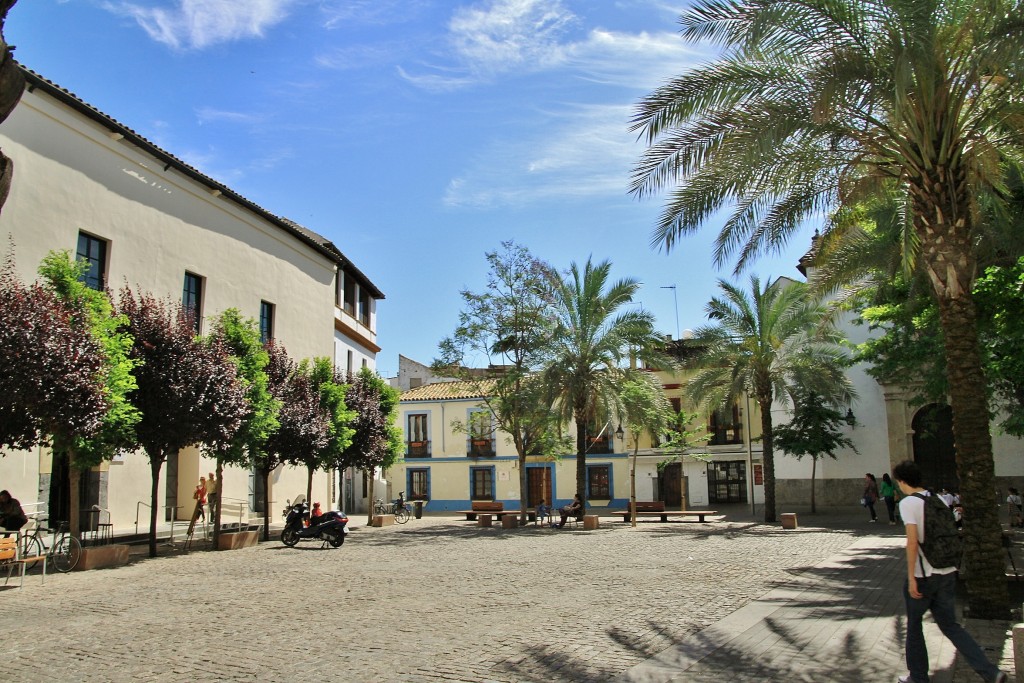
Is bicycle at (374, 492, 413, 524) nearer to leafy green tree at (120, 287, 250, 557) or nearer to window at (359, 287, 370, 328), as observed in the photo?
window at (359, 287, 370, 328)

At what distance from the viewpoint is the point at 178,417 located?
1683cm

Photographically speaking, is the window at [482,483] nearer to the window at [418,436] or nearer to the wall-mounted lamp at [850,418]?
the window at [418,436]

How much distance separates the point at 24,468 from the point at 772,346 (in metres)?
22.2

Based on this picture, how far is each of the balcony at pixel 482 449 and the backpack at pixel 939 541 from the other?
40.0m

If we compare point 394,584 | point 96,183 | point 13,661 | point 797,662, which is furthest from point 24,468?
point 797,662

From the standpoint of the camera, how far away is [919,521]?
19.0 feet

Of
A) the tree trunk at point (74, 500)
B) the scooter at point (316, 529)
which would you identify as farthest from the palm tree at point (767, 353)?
the tree trunk at point (74, 500)

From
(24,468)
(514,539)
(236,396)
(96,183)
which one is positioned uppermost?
(96,183)

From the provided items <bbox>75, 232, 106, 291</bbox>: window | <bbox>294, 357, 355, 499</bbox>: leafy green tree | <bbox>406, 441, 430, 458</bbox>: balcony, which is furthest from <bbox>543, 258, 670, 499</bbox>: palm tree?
<bbox>406, 441, 430, 458</bbox>: balcony

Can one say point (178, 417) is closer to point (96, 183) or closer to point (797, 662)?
point (96, 183)

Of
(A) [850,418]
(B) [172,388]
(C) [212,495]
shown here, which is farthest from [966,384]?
(A) [850,418]

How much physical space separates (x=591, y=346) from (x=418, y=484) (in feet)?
74.7

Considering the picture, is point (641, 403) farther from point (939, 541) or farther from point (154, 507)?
point (939, 541)

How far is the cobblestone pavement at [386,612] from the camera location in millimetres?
7035
